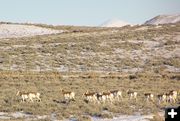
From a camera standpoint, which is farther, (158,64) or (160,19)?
(160,19)

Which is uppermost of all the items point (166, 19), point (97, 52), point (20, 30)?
point (166, 19)

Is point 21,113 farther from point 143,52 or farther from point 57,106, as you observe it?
point 143,52

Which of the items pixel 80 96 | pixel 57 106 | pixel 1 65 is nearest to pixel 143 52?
pixel 1 65

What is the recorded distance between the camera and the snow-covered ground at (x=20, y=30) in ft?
301

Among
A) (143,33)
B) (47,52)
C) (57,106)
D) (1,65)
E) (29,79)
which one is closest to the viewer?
(57,106)

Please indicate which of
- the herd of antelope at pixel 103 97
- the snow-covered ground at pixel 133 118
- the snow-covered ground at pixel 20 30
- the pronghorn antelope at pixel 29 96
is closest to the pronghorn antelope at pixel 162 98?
the herd of antelope at pixel 103 97

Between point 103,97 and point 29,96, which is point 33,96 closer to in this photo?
point 29,96

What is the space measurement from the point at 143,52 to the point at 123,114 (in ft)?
139

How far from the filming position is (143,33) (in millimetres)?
81625

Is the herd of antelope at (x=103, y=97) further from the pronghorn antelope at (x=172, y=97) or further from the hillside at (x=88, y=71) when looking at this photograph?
the hillside at (x=88, y=71)

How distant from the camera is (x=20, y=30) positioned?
94.0 m

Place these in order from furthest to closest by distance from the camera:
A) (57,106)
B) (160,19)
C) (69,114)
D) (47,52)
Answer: (160,19) → (47,52) → (57,106) → (69,114)

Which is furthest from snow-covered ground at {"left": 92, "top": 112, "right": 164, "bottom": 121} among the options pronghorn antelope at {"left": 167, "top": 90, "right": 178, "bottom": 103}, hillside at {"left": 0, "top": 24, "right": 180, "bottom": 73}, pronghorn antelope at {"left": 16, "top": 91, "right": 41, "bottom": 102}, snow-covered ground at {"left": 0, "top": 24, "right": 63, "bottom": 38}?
snow-covered ground at {"left": 0, "top": 24, "right": 63, "bottom": 38}

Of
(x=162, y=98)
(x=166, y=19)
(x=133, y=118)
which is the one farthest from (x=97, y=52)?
(x=166, y=19)
